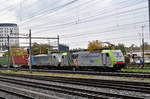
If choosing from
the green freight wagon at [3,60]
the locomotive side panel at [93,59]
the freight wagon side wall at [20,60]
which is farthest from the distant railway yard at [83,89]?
the green freight wagon at [3,60]

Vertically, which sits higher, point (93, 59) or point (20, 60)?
point (93, 59)

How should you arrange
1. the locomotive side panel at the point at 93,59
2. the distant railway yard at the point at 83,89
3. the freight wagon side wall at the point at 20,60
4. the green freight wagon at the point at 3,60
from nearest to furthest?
the distant railway yard at the point at 83,89 < the locomotive side panel at the point at 93,59 < the freight wagon side wall at the point at 20,60 < the green freight wagon at the point at 3,60

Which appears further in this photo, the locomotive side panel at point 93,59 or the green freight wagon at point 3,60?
the green freight wagon at point 3,60

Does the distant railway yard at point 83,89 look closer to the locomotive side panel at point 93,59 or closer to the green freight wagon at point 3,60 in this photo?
the locomotive side panel at point 93,59

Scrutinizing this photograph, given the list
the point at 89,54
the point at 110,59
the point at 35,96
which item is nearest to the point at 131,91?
the point at 35,96

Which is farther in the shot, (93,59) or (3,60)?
A: (3,60)

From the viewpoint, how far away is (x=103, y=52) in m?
29.6

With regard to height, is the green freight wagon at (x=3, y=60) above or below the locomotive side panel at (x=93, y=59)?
below

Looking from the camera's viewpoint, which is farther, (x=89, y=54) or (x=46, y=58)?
(x=46, y=58)

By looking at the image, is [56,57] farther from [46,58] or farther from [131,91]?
[131,91]

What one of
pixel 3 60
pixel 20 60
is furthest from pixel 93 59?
pixel 3 60

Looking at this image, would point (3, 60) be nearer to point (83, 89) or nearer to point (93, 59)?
point (93, 59)

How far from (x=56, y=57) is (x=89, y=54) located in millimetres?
9950

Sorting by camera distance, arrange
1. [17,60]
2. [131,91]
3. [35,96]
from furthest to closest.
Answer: [17,60] → [131,91] → [35,96]
